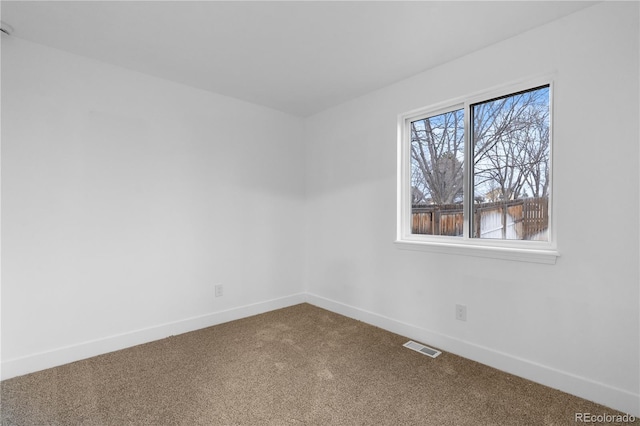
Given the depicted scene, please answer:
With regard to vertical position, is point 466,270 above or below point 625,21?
below

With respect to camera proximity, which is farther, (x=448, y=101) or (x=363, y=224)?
(x=363, y=224)

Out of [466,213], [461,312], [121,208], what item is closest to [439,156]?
[466,213]

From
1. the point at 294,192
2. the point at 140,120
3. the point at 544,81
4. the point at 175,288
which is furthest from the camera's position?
the point at 294,192

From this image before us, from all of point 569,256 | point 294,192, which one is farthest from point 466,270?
point 294,192

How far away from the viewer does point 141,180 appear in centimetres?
270

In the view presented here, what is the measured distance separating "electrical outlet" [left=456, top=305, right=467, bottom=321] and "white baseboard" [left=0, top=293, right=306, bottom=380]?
6.51 ft

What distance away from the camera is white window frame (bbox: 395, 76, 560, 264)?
207cm

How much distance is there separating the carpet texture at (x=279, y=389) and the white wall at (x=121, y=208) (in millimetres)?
348

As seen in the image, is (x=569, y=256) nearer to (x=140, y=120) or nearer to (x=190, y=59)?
(x=190, y=59)

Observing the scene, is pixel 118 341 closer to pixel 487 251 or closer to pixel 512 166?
pixel 487 251

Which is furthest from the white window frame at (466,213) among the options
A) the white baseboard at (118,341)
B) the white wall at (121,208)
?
the white baseboard at (118,341)

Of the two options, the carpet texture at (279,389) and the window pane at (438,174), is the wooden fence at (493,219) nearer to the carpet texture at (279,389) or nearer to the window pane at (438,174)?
the window pane at (438,174)

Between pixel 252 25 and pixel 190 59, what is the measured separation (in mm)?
723

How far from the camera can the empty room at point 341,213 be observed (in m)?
1.82
